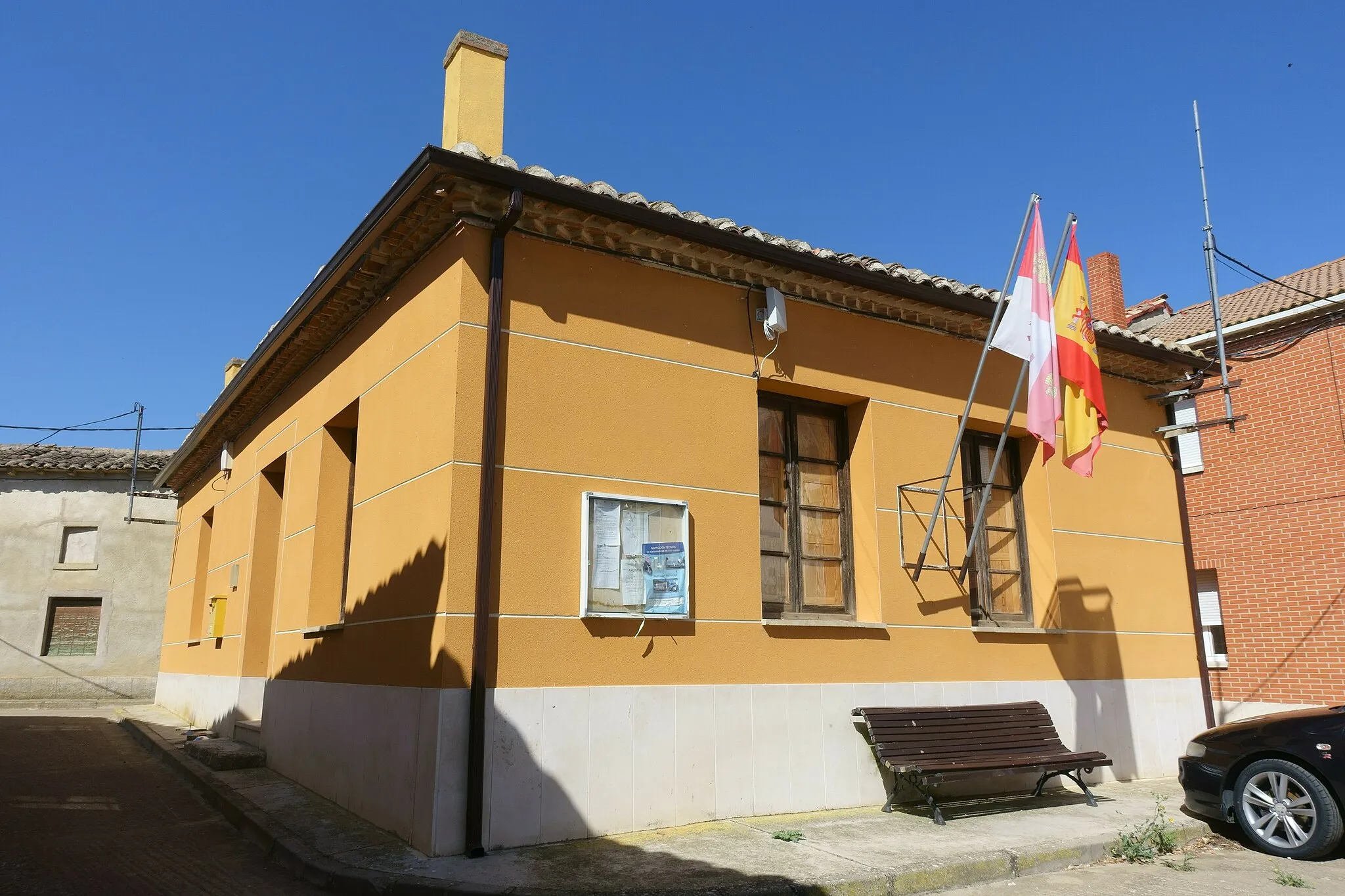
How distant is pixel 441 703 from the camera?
5.64m

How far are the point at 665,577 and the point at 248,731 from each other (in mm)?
5924

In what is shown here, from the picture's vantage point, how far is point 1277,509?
14742mm

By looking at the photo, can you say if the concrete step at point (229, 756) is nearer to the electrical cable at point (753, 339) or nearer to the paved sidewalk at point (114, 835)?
the paved sidewalk at point (114, 835)

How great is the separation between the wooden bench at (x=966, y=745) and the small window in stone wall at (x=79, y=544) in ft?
62.4

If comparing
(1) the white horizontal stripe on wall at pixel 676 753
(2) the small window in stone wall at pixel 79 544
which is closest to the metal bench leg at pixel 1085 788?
(1) the white horizontal stripe on wall at pixel 676 753

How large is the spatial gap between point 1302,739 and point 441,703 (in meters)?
5.88

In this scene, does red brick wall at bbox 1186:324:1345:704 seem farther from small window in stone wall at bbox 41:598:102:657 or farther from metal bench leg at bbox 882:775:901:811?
small window in stone wall at bbox 41:598:102:657

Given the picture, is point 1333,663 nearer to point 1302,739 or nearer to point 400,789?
point 1302,739

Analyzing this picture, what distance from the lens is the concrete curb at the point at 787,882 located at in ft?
16.1

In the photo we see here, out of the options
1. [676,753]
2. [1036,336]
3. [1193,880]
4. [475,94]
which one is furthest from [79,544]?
[1193,880]

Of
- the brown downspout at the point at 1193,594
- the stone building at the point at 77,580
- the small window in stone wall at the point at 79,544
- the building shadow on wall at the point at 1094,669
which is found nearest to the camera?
the building shadow on wall at the point at 1094,669

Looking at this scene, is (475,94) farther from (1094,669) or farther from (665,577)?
(1094,669)

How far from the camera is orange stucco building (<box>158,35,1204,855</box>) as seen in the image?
19.7ft

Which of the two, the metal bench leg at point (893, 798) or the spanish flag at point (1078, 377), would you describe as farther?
the spanish flag at point (1078, 377)
